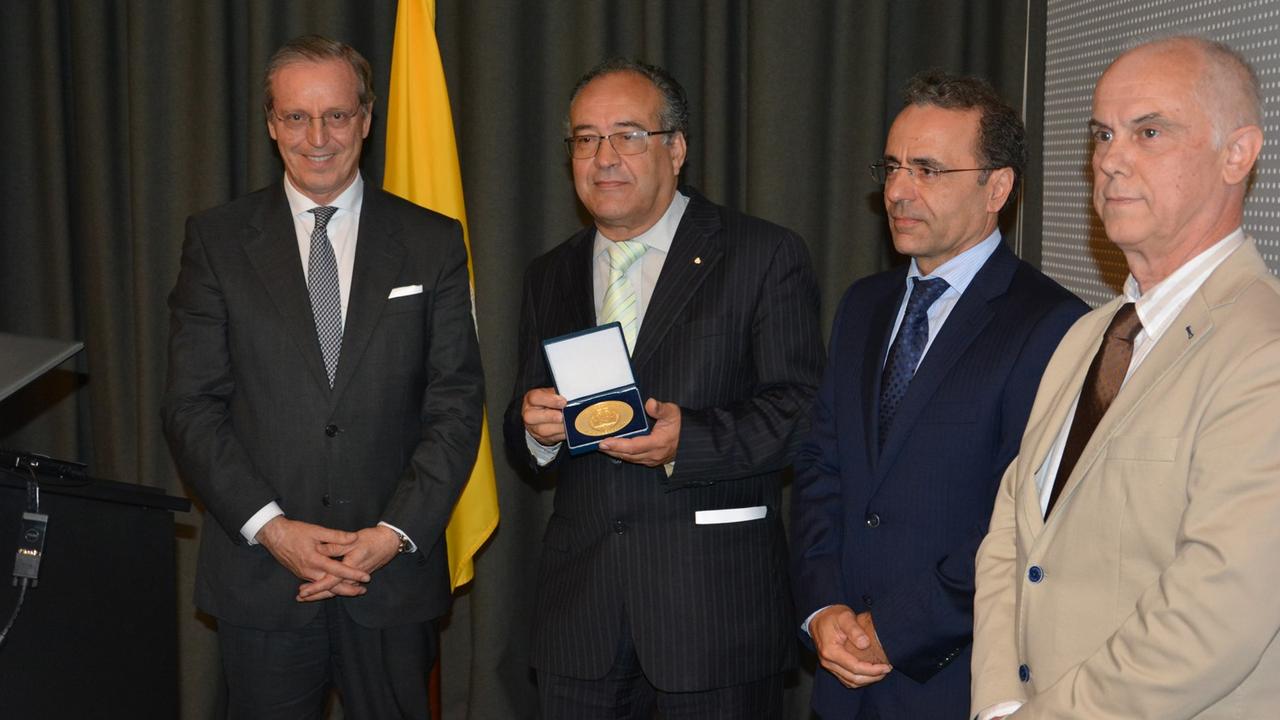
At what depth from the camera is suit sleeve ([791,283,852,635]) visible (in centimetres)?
251

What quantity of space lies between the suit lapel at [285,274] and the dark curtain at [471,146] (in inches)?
49.9

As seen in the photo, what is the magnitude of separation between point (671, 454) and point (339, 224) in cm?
113

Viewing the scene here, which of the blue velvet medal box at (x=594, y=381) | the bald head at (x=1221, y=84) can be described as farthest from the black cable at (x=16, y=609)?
the bald head at (x=1221, y=84)

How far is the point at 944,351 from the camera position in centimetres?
237

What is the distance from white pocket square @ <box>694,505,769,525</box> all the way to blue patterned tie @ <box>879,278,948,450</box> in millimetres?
454

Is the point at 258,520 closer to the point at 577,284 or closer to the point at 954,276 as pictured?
the point at 577,284

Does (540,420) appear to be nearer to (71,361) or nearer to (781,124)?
(781,124)

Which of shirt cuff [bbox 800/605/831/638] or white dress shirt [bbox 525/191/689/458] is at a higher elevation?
white dress shirt [bbox 525/191/689/458]

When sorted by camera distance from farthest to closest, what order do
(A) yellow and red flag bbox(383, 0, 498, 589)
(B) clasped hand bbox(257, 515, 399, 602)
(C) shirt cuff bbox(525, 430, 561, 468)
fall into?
(A) yellow and red flag bbox(383, 0, 498, 589) → (C) shirt cuff bbox(525, 430, 561, 468) → (B) clasped hand bbox(257, 515, 399, 602)

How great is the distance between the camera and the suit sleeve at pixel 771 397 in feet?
8.66

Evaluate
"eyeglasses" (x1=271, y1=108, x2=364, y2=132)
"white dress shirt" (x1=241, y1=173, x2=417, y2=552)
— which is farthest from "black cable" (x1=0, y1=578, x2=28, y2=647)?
"eyeglasses" (x1=271, y1=108, x2=364, y2=132)

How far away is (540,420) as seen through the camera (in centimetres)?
265

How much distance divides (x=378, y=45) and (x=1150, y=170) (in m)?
3.10

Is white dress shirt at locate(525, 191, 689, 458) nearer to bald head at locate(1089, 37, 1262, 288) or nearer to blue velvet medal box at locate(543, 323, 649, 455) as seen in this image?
blue velvet medal box at locate(543, 323, 649, 455)
